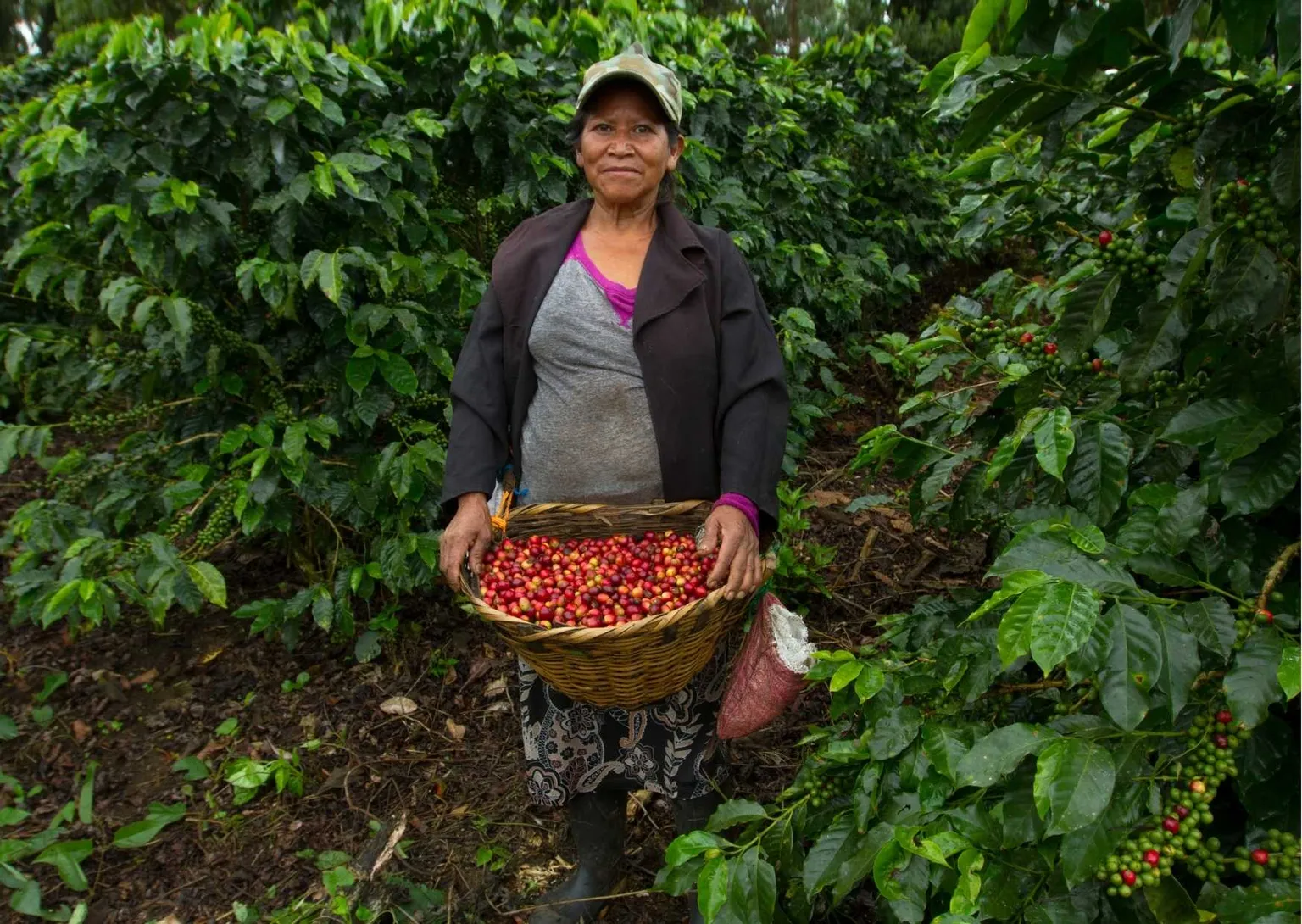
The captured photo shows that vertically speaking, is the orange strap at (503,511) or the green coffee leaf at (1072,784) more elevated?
the green coffee leaf at (1072,784)

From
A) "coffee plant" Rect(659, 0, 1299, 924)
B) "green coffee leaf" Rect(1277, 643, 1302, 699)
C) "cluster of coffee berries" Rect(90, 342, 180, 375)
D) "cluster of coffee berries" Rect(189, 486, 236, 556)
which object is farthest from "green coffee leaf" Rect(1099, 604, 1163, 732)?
"cluster of coffee berries" Rect(90, 342, 180, 375)

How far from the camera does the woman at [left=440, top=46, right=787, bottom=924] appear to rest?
208cm

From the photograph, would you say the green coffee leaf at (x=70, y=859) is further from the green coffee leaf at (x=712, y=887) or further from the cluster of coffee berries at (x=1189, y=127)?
the cluster of coffee berries at (x=1189, y=127)

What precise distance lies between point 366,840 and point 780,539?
6.49ft

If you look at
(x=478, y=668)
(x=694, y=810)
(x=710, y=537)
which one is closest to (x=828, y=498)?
(x=478, y=668)

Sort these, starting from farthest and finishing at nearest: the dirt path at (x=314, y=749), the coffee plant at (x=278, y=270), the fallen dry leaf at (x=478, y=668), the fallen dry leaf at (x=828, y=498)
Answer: the fallen dry leaf at (x=828, y=498) < the fallen dry leaf at (x=478, y=668) < the coffee plant at (x=278, y=270) < the dirt path at (x=314, y=749)

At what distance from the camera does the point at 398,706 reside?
329 cm

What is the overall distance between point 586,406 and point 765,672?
75cm

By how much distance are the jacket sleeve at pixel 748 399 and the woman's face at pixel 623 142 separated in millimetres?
295

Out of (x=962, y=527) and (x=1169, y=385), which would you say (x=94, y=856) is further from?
(x=1169, y=385)

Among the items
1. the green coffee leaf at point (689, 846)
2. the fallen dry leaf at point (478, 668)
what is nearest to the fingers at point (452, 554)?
the green coffee leaf at point (689, 846)

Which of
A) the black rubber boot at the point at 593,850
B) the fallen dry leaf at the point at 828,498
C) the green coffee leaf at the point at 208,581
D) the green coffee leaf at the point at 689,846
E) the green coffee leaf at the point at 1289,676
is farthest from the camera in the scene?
the fallen dry leaf at the point at 828,498

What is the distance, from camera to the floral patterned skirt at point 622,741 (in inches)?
93.7

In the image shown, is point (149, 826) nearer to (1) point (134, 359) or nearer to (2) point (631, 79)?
(1) point (134, 359)
